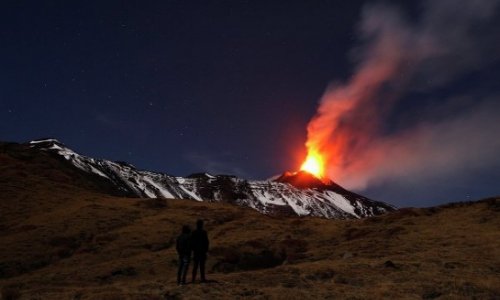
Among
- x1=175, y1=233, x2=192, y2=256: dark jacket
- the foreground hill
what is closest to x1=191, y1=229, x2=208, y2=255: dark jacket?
x1=175, y1=233, x2=192, y2=256: dark jacket

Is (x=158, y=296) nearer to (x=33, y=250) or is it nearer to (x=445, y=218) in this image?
(x=33, y=250)

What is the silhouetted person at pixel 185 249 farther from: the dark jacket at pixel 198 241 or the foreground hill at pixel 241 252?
the foreground hill at pixel 241 252

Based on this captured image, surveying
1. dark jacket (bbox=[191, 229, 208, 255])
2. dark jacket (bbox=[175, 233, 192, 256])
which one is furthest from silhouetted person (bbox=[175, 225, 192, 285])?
dark jacket (bbox=[191, 229, 208, 255])

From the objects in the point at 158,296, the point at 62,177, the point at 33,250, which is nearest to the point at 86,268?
the point at 33,250

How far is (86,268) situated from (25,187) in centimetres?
4881

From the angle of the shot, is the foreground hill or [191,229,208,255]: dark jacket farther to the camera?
the foreground hill

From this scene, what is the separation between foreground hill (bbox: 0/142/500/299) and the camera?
90.9 feet

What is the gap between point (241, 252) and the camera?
4672 cm

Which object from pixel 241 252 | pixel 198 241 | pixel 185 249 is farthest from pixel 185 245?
pixel 241 252

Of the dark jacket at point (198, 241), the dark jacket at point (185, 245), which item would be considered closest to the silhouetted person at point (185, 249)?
the dark jacket at point (185, 245)

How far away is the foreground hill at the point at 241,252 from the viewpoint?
90.9 ft

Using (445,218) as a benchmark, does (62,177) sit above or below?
above

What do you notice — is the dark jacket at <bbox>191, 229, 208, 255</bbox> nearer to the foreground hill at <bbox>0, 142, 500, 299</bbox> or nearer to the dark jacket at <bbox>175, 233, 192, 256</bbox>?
the dark jacket at <bbox>175, 233, 192, 256</bbox>

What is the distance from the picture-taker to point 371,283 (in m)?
29.6
